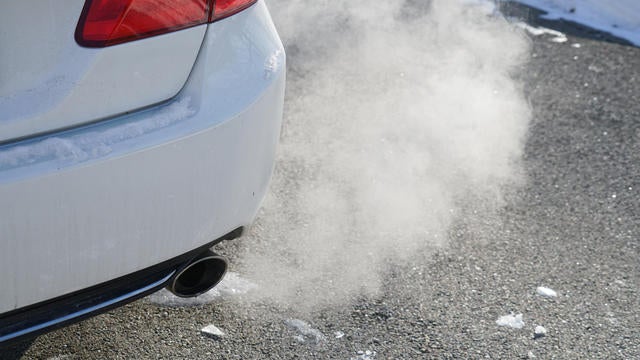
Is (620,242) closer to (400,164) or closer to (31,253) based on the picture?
(400,164)

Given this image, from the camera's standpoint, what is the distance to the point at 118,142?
89.4 inches

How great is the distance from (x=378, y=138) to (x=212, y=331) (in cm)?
165

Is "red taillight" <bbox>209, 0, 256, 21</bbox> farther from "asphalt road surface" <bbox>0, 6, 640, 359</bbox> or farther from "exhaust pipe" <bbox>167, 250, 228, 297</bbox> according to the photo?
"asphalt road surface" <bbox>0, 6, 640, 359</bbox>

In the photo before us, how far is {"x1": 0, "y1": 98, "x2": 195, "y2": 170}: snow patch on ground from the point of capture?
2166 mm

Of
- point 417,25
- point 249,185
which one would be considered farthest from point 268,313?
point 417,25

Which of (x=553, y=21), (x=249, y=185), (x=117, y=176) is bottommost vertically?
(x=553, y=21)

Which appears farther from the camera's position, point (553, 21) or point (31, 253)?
point (553, 21)

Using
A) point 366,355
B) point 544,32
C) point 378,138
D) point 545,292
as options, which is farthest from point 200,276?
point 544,32

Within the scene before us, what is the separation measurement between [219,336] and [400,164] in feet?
4.83

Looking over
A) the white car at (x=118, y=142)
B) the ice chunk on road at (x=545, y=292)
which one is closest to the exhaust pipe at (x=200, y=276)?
the white car at (x=118, y=142)

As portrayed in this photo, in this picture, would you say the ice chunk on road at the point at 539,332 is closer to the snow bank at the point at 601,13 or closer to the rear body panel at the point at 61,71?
the rear body panel at the point at 61,71

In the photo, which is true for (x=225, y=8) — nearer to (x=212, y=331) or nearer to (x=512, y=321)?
(x=212, y=331)

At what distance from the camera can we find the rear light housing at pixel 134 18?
2229mm

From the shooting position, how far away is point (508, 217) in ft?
12.9
